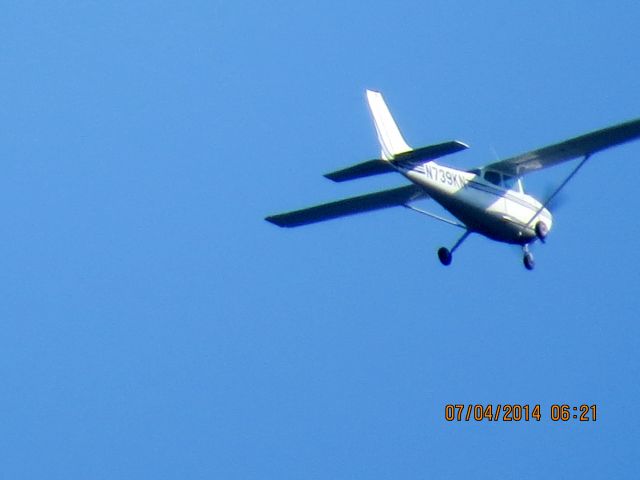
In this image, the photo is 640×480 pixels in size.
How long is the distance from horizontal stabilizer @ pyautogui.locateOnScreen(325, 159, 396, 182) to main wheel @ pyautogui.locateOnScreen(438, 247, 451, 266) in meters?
5.61

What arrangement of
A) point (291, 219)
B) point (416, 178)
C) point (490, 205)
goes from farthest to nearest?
point (291, 219) → point (490, 205) → point (416, 178)

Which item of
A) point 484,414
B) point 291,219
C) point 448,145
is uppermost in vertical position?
point 291,219

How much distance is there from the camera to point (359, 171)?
1088 inches

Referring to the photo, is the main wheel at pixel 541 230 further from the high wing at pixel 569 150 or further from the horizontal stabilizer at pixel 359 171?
the horizontal stabilizer at pixel 359 171

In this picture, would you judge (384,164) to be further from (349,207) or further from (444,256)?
(349,207)

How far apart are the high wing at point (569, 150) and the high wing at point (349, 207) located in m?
2.55

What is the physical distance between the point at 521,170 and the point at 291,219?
18.1 feet

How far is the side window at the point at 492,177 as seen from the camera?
32.0m

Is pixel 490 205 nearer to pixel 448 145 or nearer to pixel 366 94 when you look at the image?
pixel 366 94

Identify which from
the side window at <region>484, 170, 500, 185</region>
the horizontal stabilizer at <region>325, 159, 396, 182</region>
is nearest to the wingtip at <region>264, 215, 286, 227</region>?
the side window at <region>484, 170, 500, 185</region>

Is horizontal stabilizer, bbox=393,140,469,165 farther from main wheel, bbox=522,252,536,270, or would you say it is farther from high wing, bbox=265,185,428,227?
high wing, bbox=265,185,428,227

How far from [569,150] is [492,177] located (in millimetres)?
1801

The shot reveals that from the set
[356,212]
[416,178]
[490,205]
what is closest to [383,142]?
[416,178]

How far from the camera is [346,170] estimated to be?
2758cm
